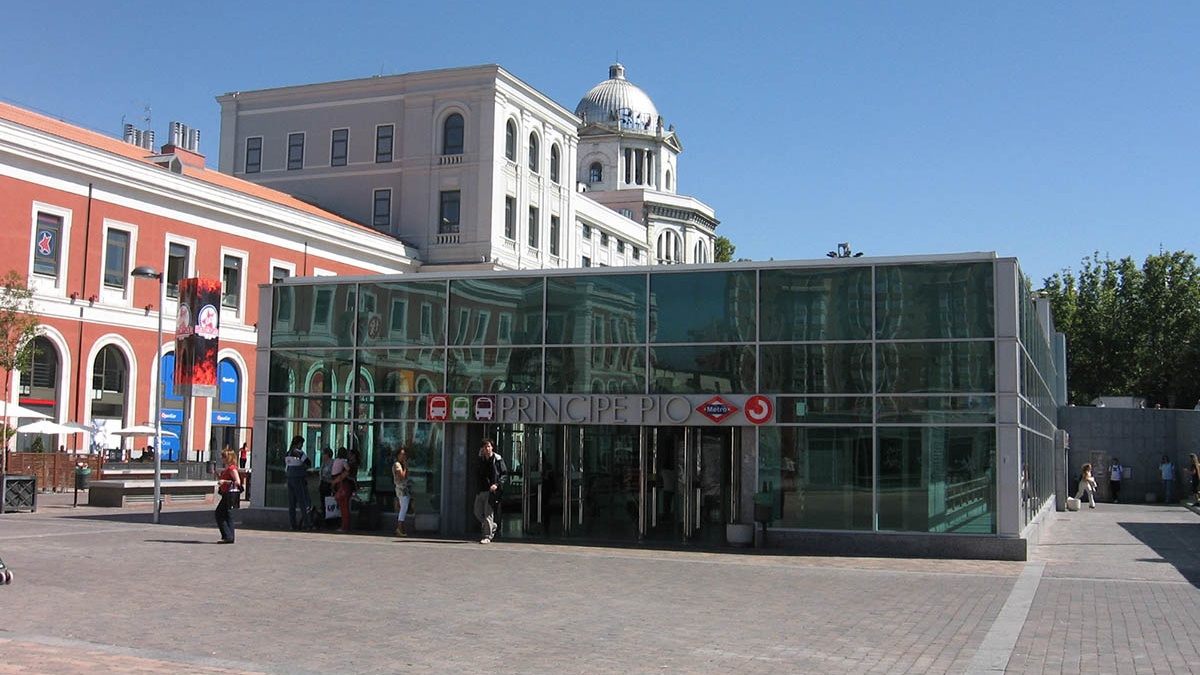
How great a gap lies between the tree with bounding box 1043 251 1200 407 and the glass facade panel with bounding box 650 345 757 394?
55725mm

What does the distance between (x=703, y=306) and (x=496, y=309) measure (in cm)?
431

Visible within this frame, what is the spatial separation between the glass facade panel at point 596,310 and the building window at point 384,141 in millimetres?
41875

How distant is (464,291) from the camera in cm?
2428

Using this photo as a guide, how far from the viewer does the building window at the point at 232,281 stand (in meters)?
50.4

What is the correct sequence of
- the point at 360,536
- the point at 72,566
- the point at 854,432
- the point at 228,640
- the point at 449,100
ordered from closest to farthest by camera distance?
the point at 228,640 < the point at 72,566 < the point at 854,432 < the point at 360,536 < the point at 449,100

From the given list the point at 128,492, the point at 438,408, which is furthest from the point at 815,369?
the point at 128,492

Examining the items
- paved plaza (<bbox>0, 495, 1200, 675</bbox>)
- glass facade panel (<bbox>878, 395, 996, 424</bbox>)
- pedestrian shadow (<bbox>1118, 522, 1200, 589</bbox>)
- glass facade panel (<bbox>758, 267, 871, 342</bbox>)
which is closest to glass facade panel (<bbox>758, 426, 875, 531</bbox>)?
glass facade panel (<bbox>878, 395, 996, 424</bbox>)

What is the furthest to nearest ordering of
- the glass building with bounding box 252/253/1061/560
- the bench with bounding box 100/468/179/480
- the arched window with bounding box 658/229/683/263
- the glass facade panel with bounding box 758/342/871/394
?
the arched window with bounding box 658/229/683/263 → the bench with bounding box 100/468/179/480 → the glass facade panel with bounding box 758/342/871/394 → the glass building with bounding box 252/253/1061/560

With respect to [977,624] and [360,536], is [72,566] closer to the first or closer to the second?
[360,536]

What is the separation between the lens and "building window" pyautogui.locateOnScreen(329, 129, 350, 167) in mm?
64188

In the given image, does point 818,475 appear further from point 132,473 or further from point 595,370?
point 132,473

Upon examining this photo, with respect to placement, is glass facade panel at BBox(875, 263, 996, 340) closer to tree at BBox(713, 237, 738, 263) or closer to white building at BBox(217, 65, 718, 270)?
white building at BBox(217, 65, 718, 270)

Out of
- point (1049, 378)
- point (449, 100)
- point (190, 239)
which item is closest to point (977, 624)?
point (1049, 378)

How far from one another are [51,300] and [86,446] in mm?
5325
